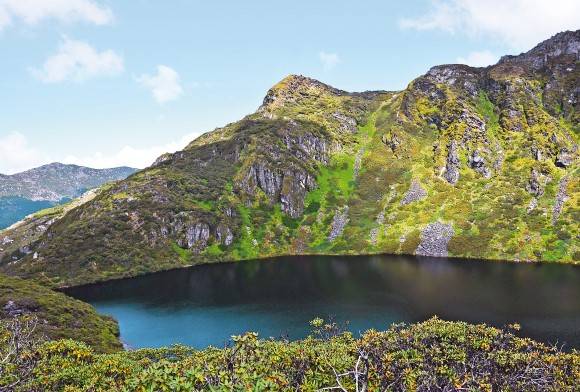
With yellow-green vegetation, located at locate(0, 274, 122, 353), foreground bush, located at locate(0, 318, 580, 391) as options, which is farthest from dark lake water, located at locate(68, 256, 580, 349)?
foreground bush, located at locate(0, 318, 580, 391)

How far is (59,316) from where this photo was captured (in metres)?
116

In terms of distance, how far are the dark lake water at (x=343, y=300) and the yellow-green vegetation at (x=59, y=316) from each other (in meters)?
8.00

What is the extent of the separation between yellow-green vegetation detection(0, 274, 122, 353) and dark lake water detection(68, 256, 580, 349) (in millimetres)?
8002

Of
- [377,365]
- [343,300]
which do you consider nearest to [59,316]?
[343,300]

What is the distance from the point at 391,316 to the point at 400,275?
2226 inches

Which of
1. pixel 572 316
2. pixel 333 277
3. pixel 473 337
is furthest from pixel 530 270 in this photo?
pixel 473 337

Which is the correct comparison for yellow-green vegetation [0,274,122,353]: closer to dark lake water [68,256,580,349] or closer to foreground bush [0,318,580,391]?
dark lake water [68,256,580,349]

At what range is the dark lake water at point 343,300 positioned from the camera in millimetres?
113625

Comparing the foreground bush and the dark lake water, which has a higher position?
the foreground bush

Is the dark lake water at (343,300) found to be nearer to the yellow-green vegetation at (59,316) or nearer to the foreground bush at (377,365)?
the yellow-green vegetation at (59,316)

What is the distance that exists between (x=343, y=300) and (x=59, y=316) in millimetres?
85299

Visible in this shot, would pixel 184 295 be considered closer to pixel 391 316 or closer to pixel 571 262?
pixel 391 316

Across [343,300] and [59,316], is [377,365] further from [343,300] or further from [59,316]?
[59,316]

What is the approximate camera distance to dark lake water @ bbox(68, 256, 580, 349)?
11362 centimetres
